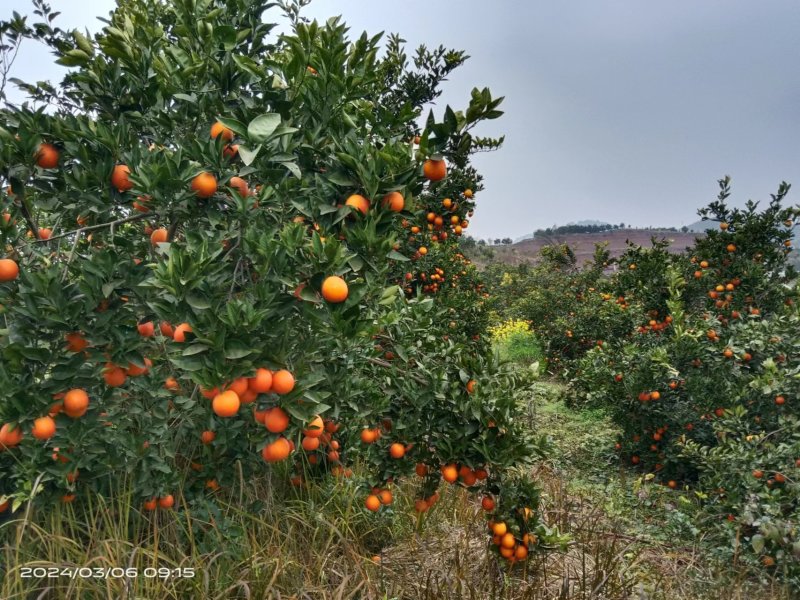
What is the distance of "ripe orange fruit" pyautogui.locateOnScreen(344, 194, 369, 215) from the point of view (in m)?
1.71

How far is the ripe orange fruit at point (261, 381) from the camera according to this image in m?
1.64

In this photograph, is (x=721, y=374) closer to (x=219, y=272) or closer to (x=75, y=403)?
(x=219, y=272)

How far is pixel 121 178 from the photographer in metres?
2.04

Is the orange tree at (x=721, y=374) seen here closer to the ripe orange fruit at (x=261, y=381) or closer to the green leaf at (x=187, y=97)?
the ripe orange fruit at (x=261, y=381)

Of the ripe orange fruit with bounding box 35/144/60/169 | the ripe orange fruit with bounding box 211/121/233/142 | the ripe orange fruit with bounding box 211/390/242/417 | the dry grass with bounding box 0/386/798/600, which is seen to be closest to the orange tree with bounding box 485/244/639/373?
the dry grass with bounding box 0/386/798/600

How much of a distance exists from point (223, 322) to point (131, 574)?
1.23 metres

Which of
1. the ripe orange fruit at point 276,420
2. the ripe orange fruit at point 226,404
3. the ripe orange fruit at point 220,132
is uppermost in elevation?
the ripe orange fruit at point 220,132

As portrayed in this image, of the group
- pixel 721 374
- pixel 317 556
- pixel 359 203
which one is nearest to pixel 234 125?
pixel 359 203

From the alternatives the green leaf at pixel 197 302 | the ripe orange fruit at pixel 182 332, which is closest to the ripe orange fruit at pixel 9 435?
the ripe orange fruit at pixel 182 332

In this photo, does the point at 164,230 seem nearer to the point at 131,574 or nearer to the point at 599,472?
the point at 131,574

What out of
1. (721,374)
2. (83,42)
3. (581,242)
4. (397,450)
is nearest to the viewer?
(83,42)

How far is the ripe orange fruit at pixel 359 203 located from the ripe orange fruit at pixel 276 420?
0.76m

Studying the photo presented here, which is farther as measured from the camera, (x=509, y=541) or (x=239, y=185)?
(x=509, y=541)

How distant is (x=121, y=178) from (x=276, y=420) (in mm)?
1209
